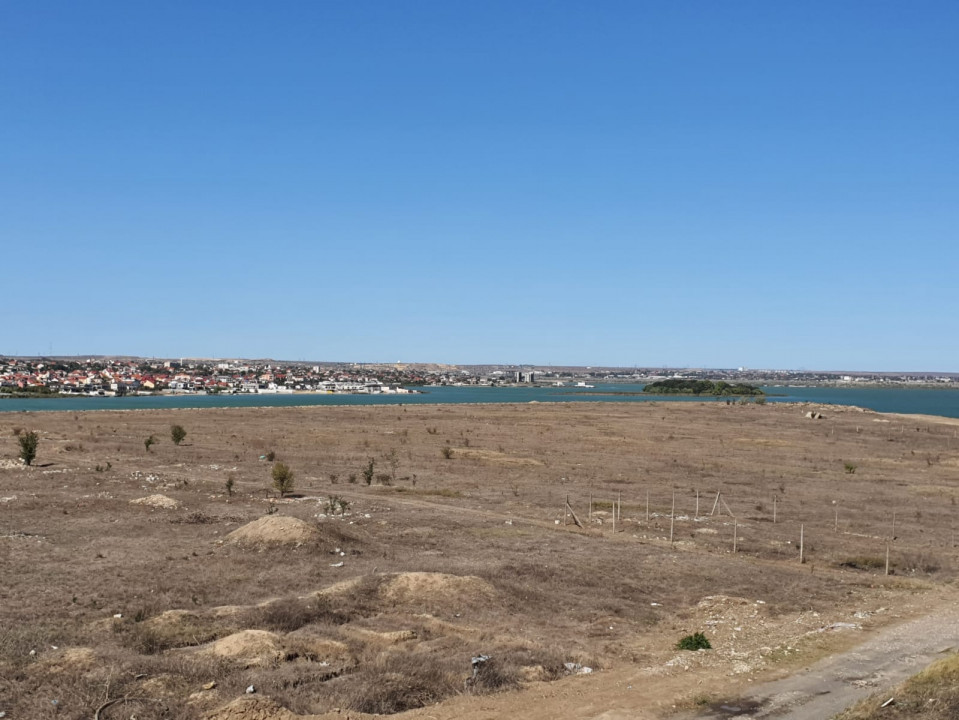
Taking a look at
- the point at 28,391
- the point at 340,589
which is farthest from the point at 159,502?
the point at 28,391

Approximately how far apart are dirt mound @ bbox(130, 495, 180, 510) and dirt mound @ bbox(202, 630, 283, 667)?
18199 millimetres

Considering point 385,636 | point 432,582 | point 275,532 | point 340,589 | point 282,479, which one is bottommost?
point 385,636

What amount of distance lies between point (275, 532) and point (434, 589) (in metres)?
7.59

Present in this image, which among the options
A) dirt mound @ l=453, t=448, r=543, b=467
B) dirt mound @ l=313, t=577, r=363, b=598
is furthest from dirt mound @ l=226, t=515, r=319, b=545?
dirt mound @ l=453, t=448, r=543, b=467

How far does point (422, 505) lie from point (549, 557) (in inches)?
468

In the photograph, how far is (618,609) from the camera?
20.7 metres

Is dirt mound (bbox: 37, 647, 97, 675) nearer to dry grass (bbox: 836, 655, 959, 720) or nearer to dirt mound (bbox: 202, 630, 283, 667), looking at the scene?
dirt mound (bbox: 202, 630, 283, 667)

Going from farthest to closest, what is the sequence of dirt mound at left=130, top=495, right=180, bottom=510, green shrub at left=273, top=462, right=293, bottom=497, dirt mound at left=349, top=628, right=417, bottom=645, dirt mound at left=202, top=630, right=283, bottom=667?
green shrub at left=273, top=462, right=293, bottom=497 → dirt mound at left=130, top=495, right=180, bottom=510 → dirt mound at left=349, top=628, right=417, bottom=645 → dirt mound at left=202, top=630, right=283, bottom=667

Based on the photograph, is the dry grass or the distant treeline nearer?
the dry grass

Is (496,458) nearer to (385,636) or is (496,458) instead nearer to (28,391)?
(385,636)

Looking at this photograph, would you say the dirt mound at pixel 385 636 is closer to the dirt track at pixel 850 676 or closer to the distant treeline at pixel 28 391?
the dirt track at pixel 850 676

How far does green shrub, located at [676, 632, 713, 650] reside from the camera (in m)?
17.2

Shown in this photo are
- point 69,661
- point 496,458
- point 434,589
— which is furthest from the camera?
point 496,458

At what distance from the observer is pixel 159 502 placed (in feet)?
109
